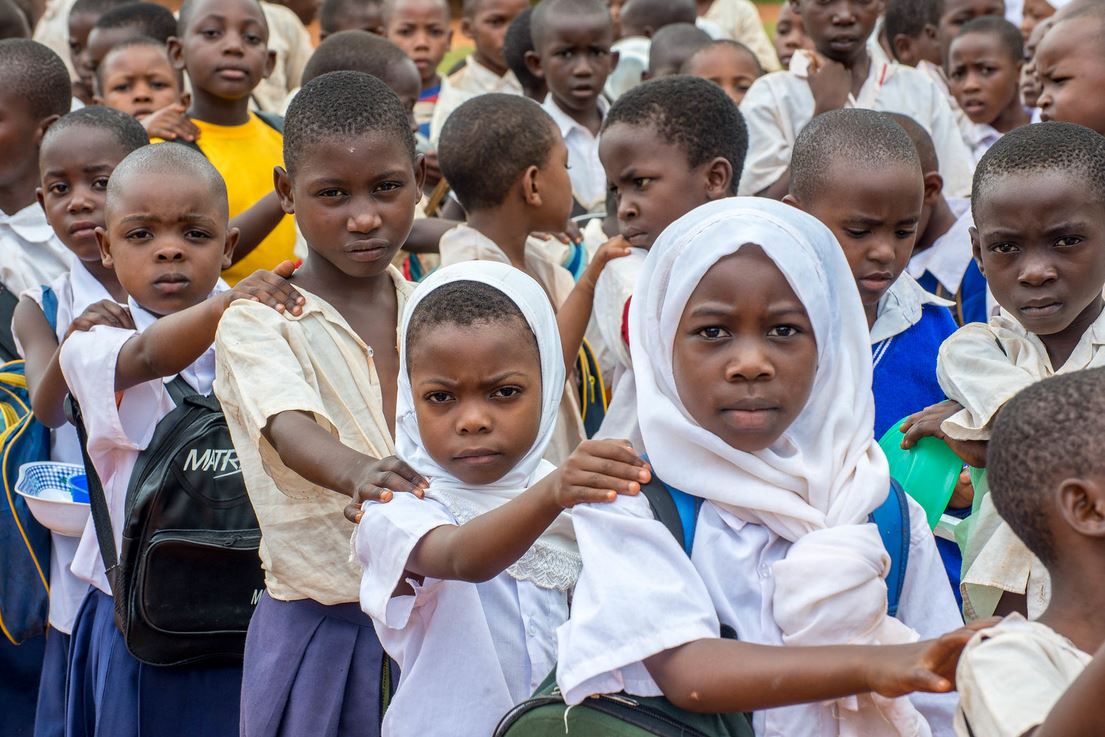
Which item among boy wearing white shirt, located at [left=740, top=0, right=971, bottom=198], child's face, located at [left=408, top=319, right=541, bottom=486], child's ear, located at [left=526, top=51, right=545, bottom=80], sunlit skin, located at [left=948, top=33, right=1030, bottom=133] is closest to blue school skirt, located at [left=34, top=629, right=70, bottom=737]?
child's face, located at [left=408, top=319, right=541, bottom=486]

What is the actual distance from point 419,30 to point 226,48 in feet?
6.90

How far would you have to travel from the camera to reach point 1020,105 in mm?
6195

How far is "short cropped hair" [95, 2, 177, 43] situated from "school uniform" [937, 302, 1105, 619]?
437cm

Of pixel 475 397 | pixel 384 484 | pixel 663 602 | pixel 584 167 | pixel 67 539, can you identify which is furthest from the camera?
pixel 584 167

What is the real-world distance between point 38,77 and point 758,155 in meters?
2.62

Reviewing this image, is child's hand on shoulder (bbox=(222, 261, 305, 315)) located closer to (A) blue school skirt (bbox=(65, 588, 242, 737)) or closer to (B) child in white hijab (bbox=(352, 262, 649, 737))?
(B) child in white hijab (bbox=(352, 262, 649, 737))

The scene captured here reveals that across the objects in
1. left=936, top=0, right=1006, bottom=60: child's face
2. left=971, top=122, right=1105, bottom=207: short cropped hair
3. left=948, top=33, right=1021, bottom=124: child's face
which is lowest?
left=971, top=122, right=1105, bottom=207: short cropped hair

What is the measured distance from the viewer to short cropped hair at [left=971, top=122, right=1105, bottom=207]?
2.82 meters

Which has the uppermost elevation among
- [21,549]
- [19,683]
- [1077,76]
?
[1077,76]

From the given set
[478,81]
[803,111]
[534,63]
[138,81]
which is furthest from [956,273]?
[478,81]

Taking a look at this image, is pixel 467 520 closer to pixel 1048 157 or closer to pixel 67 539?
pixel 1048 157

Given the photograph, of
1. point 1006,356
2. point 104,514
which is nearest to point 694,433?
point 1006,356

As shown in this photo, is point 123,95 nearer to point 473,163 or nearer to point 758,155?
point 473,163

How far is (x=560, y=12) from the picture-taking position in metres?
6.04
